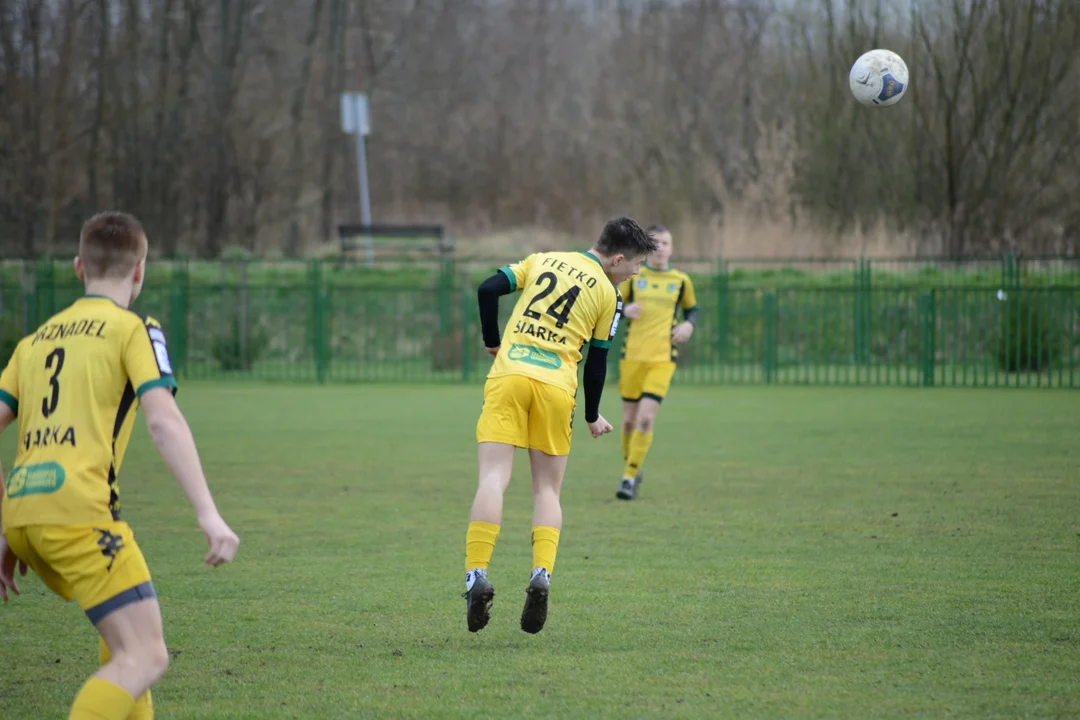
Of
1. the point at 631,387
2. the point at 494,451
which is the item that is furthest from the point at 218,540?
the point at 631,387

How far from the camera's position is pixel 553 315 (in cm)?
629

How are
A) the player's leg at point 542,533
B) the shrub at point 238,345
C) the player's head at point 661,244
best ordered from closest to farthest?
the player's leg at point 542,533 < the player's head at point 661,244 < the shrub at point 238,345

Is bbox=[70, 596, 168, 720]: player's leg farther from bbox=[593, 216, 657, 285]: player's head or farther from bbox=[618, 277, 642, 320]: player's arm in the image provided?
bbox=[618, 277, 642, 320]: player's arm

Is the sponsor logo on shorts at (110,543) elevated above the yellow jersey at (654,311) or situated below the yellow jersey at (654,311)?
below

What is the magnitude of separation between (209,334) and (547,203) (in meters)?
18.1

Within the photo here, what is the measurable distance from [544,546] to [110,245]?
9.55 feet

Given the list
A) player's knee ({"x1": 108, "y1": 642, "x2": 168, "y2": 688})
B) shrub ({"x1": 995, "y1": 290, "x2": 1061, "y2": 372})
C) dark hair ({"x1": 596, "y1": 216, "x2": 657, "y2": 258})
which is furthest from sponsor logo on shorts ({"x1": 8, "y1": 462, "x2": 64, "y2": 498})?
shrub ({"x1": 995, "y1": 290, "x2": 1061, "y2": 372})

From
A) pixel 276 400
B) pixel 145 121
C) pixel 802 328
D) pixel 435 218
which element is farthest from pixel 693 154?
pixel 276 400

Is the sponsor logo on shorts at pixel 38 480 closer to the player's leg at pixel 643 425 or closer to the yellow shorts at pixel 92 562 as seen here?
the yellow shorts at pixel 92 562

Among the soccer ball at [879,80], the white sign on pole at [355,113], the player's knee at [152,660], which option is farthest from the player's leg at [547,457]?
the white sign on pole at [355,113]

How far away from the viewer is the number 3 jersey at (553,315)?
6.29m

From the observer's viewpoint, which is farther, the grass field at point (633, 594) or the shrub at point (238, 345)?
the shrub at point (238, 345)

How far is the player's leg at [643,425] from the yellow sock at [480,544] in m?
4.76

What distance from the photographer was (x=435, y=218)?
43.6 metres
